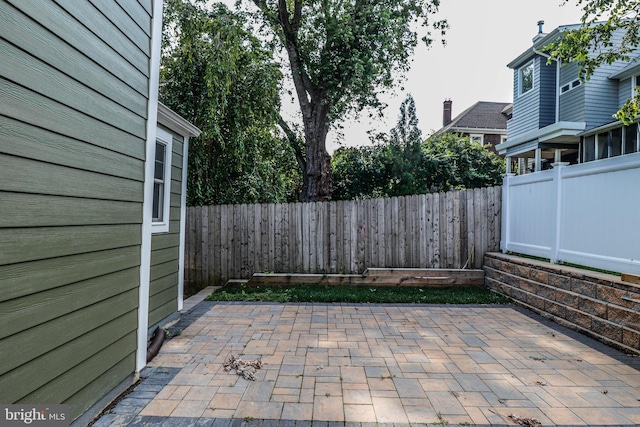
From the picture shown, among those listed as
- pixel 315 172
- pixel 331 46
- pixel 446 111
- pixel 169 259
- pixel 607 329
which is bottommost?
pixel 607 329

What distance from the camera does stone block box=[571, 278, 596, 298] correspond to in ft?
13.1

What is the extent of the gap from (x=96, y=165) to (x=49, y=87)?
572 mm

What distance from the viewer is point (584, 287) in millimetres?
4125

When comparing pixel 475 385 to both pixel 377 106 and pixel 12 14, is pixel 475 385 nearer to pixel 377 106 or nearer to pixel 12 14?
pixel 12 14

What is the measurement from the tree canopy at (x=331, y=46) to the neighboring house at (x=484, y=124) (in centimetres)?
Result: 1044

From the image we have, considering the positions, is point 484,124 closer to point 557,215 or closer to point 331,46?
point 331,46

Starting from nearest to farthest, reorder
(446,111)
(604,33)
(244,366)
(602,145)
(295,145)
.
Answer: (244,366) < (604,33) < (602,145) < (295,145) < (446,111)

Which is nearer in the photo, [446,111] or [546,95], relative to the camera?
[546,95]

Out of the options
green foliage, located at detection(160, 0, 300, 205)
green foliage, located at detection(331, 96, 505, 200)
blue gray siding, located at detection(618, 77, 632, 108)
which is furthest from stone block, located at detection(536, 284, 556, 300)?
blue gray siding, located at detection(618, 77, 632, 108)

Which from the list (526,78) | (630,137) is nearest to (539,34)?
(526,78)

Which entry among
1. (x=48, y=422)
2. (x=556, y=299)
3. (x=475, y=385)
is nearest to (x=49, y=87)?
(x=48, y=422)

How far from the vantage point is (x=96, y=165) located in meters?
2.39

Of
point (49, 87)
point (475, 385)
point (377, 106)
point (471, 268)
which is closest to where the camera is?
point (49, 87)

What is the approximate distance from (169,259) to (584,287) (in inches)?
193
